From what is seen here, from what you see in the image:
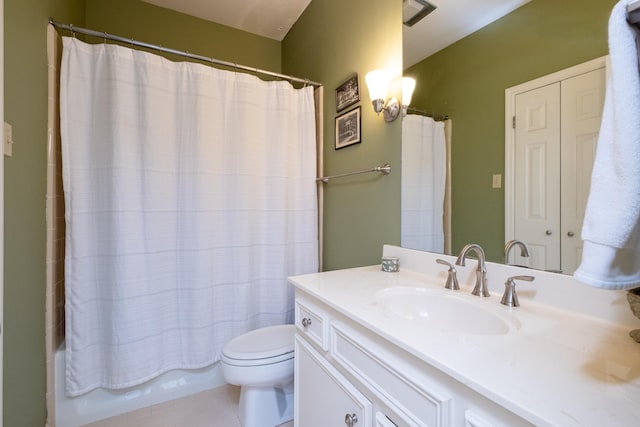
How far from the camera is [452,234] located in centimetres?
116

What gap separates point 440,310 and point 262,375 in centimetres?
88

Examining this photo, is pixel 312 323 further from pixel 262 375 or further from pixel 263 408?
pixel 263 408

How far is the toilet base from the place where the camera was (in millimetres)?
1389

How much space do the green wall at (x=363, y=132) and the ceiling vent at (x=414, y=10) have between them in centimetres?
3

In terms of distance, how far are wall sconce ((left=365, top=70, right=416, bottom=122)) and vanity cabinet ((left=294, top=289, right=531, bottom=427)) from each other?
0.97 metres

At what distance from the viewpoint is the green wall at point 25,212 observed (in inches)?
38.5

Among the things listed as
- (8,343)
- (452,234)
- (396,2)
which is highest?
(396,2)

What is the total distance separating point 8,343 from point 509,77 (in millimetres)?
1990

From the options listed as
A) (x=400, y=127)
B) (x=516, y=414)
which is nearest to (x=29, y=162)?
(x=400, y=127)

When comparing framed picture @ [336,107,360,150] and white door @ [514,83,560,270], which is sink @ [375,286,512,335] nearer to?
white door @ [514,83,560,270]

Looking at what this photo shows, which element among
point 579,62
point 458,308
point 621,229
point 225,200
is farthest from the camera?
point 225,200

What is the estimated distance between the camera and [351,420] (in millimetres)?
819

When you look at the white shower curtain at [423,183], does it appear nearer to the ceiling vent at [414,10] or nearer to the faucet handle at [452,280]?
the faucet handle at [452,280]

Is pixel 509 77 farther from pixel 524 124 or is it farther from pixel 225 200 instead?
pixel 225 200
